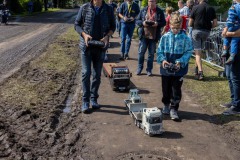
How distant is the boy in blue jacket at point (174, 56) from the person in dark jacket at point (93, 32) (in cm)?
104

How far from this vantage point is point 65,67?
1063cm

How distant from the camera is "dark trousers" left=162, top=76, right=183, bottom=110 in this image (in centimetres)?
636

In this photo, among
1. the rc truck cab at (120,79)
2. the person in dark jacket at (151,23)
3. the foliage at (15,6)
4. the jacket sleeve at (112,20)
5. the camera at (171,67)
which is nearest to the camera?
the camera at (171,67)

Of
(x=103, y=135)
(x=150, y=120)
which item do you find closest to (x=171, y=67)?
(x=150, y=120)

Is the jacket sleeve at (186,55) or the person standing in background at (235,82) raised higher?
the jacket sleeve at (186,55)

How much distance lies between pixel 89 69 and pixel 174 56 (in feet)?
4.97

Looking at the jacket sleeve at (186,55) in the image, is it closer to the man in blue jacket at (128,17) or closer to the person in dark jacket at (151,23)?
the person in dark jacket at (151,23)

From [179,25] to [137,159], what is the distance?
8.15 feet

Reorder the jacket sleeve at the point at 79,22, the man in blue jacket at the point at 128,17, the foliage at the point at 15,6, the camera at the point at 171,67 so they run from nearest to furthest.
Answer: the camera at the point at 171,67 → the jacket sleeve at the point at 79,22 → the man in blue jacket at the point at 128,17 → the foliage at the point at 15,6

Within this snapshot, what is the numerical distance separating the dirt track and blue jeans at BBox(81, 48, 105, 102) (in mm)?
363

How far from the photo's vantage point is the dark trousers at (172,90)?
636cm

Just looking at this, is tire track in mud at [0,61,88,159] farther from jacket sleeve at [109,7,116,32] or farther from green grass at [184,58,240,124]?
green grass at [184,58,240,124]

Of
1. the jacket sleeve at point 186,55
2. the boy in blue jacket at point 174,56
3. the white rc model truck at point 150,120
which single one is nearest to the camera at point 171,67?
the boy in blue jacket at point 174,56

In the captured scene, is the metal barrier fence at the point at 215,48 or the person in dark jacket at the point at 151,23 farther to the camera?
the metal barrier fence at the point at 215,48
